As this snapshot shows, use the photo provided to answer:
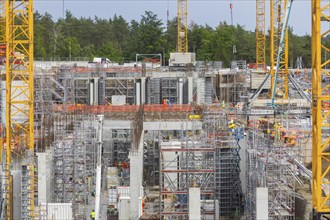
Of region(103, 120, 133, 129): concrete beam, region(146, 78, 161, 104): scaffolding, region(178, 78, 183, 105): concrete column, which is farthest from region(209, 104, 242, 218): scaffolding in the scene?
region(146, 78, 161, 104): scaffolding

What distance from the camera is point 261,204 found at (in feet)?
64.0

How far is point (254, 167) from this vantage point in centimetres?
2169

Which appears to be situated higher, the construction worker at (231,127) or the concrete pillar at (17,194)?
the construction worker at (231,127)

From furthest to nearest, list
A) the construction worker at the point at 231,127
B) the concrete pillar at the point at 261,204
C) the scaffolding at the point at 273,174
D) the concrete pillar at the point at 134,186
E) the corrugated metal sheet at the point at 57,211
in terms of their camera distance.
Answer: the construction worker at the point at 231,127 → the concrete pillar at the point at 134,186 → the corrugated metal sheet at the point at 57,211 → the scaffolding at the point at 273,174 → the concrete pillar at the point at 261,204

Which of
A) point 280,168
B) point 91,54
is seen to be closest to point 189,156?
point 280,168

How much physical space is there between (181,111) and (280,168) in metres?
11.0

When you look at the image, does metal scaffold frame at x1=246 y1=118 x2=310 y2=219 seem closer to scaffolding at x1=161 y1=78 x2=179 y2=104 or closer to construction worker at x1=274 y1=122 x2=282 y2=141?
construction worker at x1=274 y1=122 x2=282 y2=141

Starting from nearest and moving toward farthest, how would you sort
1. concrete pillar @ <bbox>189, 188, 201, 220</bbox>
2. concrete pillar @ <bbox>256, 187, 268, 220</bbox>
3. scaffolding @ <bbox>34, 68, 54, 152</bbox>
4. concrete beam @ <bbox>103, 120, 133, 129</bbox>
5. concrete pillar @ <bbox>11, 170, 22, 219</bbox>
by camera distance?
concrete pillar @ <bbox>256, 187, 268, 220</bbox> → concrete pillar @ <bbox>189, 188, 201, 220</bbox> → concrete pillar @ <bbox>11, 170, 22, 219</bbox> → scaffolding @ <bbox>34, 68, 54, 152</bbox> → concrete beam @ <bbox>103, 120, 133, 129</bbox>

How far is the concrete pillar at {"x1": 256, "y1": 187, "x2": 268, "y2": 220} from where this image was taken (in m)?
19.5

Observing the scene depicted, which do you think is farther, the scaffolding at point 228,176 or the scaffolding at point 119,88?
the scaffolding at point 119,88

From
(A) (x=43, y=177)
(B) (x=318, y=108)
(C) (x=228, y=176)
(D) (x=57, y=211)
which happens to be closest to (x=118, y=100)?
(C) (x=228, y=176)

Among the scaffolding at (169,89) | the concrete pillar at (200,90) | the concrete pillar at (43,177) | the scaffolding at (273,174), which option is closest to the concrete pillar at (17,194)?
the concrete pillar at (43,177)

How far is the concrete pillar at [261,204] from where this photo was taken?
767 inches

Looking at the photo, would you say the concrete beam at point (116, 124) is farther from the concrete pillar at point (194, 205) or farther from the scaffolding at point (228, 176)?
the concrete pillar at point (194, 205)
